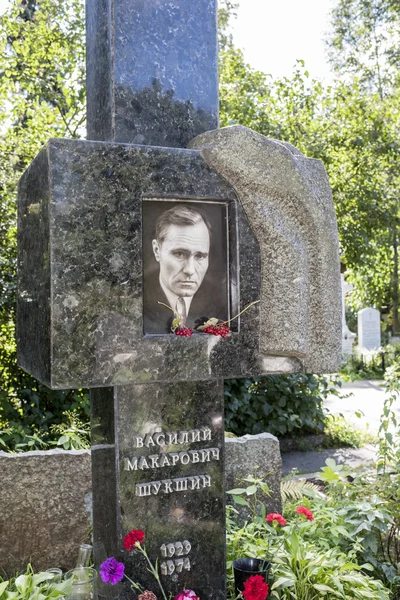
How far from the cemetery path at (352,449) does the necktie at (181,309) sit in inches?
89.4

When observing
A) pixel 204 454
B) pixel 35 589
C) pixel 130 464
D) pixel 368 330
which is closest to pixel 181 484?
→ pixel 204 454

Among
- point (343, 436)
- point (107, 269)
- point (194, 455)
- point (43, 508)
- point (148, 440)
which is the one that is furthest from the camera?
point (343, 436)

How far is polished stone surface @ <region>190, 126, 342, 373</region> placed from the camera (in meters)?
2.67

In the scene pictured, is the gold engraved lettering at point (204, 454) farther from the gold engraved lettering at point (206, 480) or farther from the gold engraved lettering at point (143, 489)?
the gold engraved lettering at point (143, 489)

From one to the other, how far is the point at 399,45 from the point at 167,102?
61.4ft

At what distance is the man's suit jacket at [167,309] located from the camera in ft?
8.39

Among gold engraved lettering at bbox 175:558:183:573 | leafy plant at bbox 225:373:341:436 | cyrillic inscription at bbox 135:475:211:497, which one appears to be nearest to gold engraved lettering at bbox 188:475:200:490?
cyrillic inscription at bbox 135:475:211:497

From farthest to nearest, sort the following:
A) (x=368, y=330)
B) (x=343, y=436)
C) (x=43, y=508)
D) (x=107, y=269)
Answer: (x=368, y=330) → (x=343, y=436) → (x=43, y=508) → (x=107, y=269)

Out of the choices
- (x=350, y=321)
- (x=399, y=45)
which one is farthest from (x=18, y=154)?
(x=350, y=321)

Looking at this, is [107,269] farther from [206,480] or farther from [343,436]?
A: [343,436]

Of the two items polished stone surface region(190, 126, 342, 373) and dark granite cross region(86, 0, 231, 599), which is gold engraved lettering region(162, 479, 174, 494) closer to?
dark granite cross region(86, 0, 231, 599)

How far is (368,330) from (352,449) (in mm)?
12547

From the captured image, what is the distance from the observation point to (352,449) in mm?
6902

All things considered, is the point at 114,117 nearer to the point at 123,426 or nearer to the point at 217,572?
the point at 123,426
